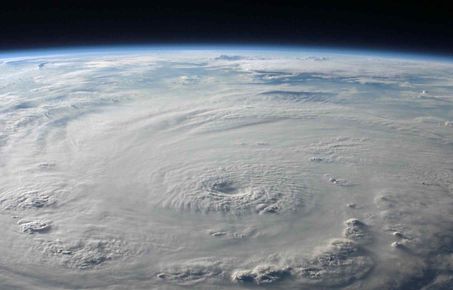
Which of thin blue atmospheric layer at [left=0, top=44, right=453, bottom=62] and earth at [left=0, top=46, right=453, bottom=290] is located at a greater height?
thin blue atmospheric layer at [left=0, top=44, right=453, bottom=62]

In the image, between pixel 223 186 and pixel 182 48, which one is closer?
pixel 223 186

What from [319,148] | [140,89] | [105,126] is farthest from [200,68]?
[319,148]

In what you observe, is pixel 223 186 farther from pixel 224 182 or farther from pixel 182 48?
pixel 182 48

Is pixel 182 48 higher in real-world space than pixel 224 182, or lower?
higher

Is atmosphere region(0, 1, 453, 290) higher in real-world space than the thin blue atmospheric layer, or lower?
lower

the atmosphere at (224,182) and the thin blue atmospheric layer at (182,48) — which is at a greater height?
the thin blue atmospheric layer at (182,48)

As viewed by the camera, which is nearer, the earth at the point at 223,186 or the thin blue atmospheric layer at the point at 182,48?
the earth at the point at 223,186

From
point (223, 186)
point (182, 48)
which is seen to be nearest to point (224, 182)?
point (223, 186)

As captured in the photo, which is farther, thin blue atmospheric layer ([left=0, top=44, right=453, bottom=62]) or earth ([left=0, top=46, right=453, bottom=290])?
thin blue atmospheric layer ([left=0, top=44, right=453, bottom=62])

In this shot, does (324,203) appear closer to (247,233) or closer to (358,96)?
(247,233)
